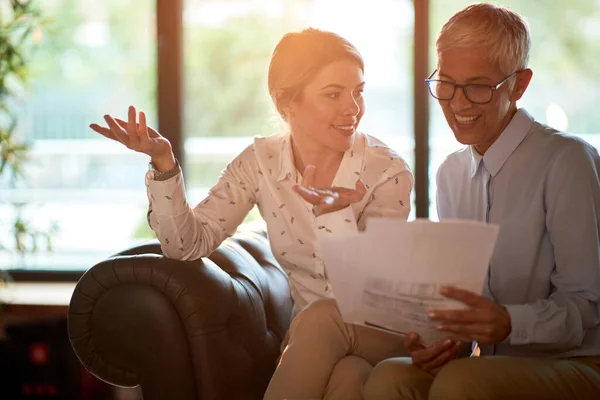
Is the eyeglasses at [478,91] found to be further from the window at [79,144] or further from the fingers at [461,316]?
the window at [79,144]

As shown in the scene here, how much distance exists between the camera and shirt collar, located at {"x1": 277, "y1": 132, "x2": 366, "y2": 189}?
6.93 ft

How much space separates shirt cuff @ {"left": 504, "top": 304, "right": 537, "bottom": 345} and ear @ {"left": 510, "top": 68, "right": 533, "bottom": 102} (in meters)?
0.53

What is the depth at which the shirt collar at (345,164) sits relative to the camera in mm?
2111

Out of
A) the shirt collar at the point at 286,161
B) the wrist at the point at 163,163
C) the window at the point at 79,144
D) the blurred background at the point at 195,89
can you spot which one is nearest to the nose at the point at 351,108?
the shirt collar at the point at 286,161

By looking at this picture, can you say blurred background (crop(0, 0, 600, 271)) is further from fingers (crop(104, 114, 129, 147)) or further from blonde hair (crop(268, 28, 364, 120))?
fingers (crop(104, 114, 129, 147))

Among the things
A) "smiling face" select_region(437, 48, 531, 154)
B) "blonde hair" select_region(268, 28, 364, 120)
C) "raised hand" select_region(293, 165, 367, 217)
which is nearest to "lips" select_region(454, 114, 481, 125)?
"smiling face" select_region(437, 48, 531, 154)

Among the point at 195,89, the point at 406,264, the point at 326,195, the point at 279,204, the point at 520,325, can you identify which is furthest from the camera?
the point at 195,89

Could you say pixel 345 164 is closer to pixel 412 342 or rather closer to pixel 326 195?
pixel 326 195

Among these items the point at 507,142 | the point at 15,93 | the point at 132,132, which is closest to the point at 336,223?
the point at 507,142

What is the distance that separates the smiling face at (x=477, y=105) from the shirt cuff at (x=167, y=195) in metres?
0.69

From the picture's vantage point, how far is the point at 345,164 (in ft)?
6.99

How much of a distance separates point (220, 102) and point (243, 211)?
6.10ft

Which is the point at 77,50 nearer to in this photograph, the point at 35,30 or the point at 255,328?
the point at 35,30

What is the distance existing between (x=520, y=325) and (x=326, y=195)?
0.54m
